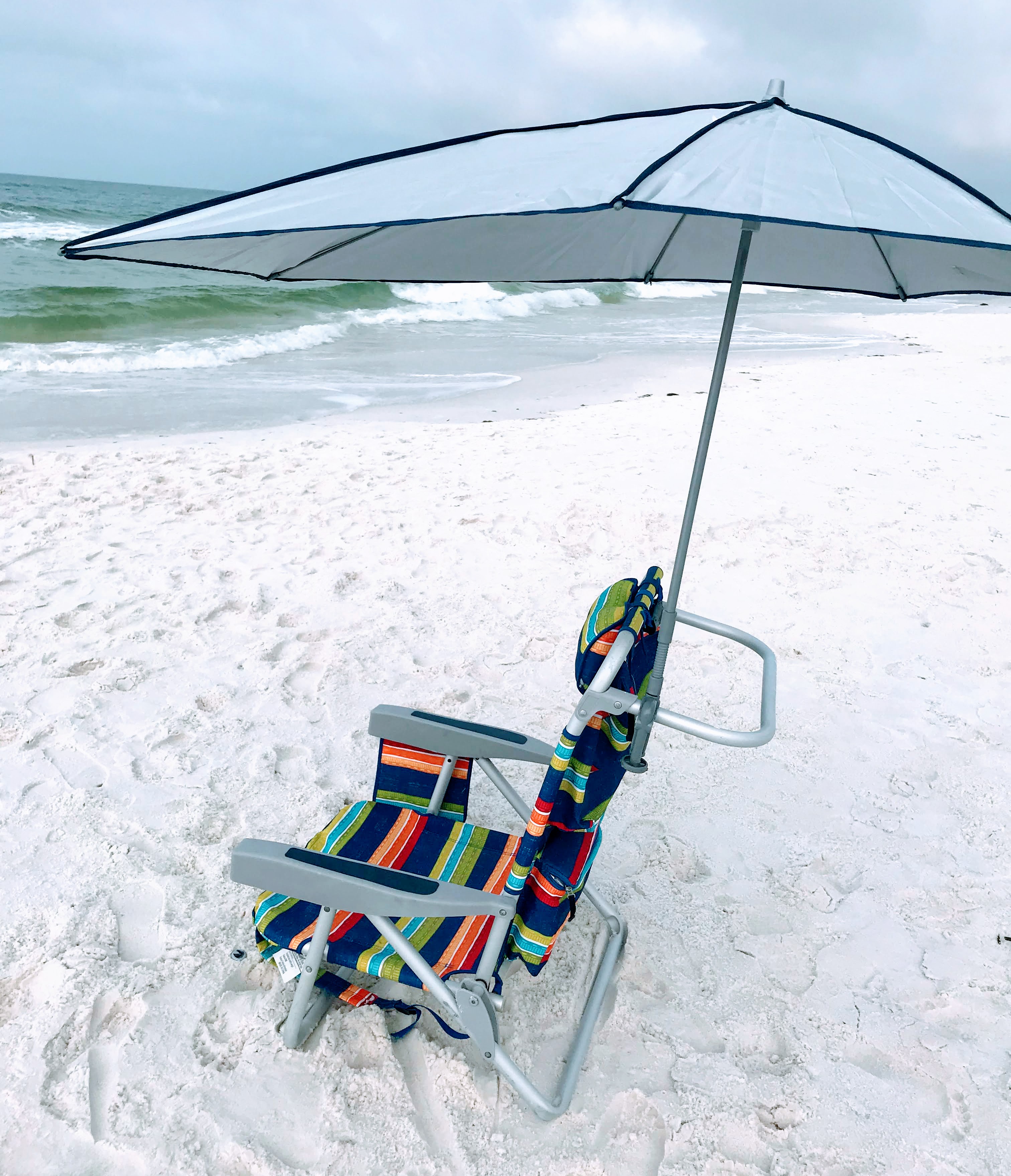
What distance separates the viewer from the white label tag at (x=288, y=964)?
2.01 meters

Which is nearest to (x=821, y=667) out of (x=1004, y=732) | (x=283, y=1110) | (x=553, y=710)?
(x=1004, y=732)

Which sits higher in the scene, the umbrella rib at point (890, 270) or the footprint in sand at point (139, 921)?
the umbrella rib at point (890, 270)

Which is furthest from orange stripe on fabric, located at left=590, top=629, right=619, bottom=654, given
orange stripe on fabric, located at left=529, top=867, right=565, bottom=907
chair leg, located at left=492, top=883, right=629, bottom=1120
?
chair leg, located at left=492, top=883, right=629, bottom=1120

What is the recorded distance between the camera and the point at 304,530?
475 cm

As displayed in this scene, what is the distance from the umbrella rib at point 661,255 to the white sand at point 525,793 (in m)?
1.55

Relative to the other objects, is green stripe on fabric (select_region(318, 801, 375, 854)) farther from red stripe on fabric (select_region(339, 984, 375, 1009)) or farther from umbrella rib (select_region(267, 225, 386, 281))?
umbrella rib (select_region(267, 225, 386, 281))

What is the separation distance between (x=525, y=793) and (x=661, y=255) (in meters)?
1.81

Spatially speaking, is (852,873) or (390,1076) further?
(852,873)

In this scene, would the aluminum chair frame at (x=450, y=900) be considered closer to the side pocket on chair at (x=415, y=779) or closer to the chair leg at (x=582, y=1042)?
the chair leg at (x=582, y=1042)

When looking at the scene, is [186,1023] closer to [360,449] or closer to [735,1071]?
[735,1071]

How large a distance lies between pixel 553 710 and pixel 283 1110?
5.77ft

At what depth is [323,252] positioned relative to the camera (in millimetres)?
2264

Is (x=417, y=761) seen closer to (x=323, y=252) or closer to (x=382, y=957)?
(x=382, y=957)

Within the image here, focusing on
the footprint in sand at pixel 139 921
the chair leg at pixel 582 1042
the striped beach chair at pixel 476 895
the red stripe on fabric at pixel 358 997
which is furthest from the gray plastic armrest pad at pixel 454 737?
the footprint in sand at pixel 139 921
